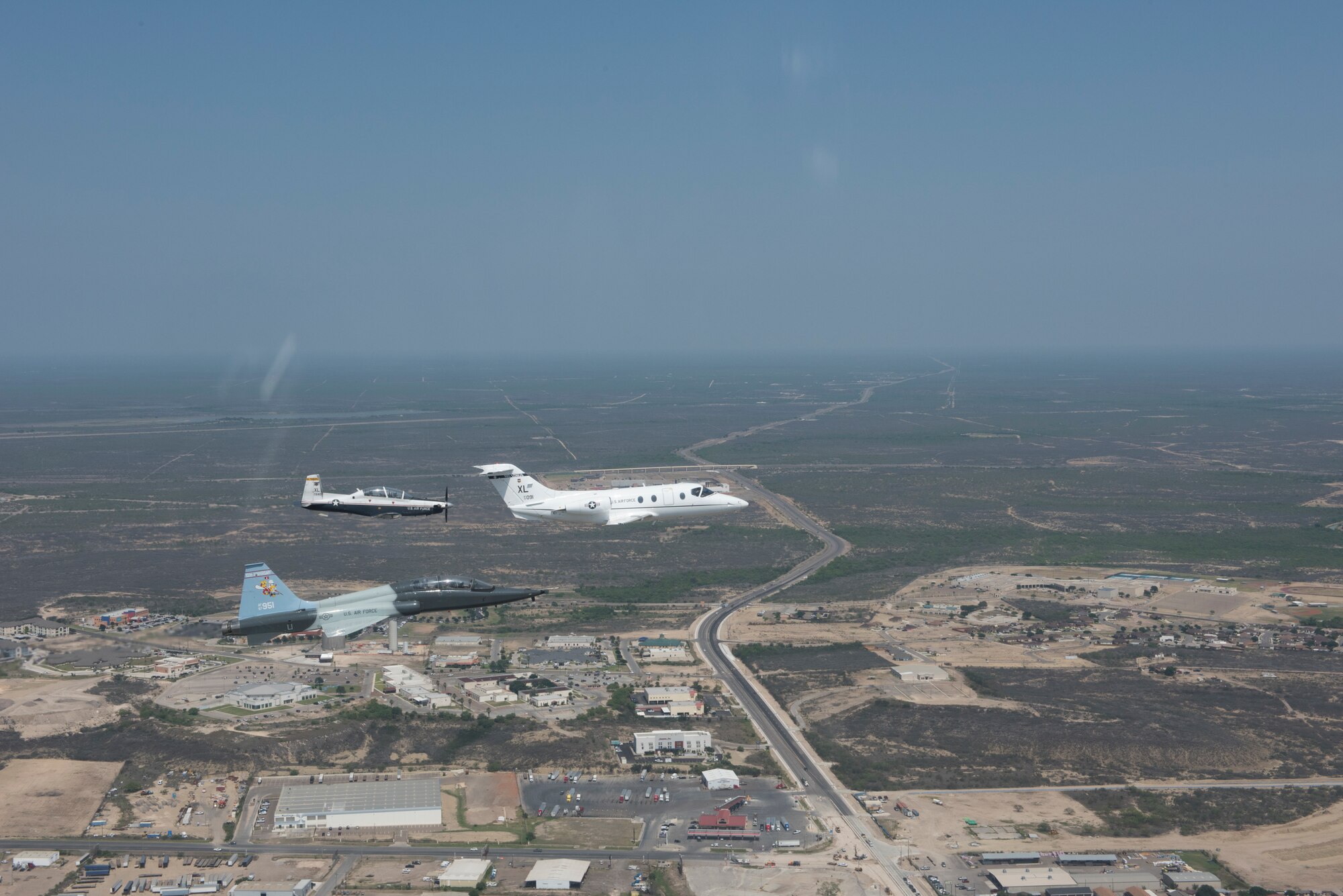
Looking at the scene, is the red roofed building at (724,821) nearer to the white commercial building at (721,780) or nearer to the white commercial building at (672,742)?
the white commercial building at (721,780)

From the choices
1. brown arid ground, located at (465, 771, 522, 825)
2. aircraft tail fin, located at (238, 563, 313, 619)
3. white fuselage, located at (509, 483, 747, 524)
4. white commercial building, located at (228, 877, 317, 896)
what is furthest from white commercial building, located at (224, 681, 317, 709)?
aircraft tail fin, located at (238, 563, 313, 619)

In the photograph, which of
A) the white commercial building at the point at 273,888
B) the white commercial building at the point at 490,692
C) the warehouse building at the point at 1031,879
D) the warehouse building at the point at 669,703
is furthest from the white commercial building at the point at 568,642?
the warehouse building at the point at 1031,879

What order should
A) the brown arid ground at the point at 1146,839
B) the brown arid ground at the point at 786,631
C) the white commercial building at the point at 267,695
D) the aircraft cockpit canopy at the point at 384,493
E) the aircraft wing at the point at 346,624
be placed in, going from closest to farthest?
the aircraft wing at the point at 346,624 → the aircraft cockpit canopy at the point at 384,493 → the brown arid ground at the point at 1146,839 → the white commercial building at the point at 267,695 → the brown arid ground at the point at 786,631

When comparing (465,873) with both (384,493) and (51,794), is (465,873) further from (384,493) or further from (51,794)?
(51,794)

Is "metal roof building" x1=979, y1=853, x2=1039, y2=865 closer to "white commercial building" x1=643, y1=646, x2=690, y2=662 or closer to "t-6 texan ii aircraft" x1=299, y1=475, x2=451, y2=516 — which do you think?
"t-6 texan ii aircraft" x1=299, y1=475, x2=451, y2=516

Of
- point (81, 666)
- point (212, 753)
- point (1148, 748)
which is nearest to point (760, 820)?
point (1148, 748)
